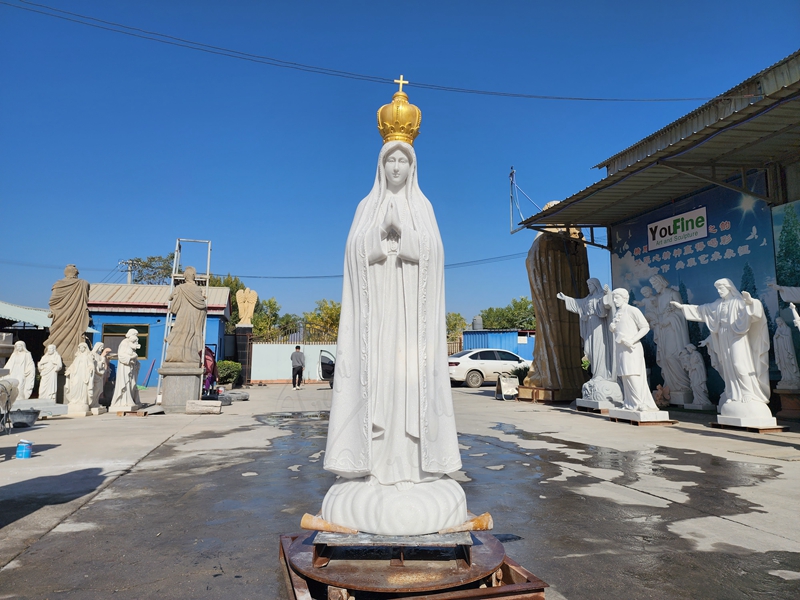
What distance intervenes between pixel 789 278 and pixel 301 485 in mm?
9195

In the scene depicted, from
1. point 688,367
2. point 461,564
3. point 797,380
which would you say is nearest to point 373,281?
point 461,564

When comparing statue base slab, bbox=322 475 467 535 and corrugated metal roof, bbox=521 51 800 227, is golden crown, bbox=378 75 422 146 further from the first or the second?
corrugated metal roof, bbox=521 51 800 227

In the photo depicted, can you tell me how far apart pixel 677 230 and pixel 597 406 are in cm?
450

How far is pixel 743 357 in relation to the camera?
28.2ft

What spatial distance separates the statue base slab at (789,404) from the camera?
9.11 meters

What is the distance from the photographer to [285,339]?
27328 mm

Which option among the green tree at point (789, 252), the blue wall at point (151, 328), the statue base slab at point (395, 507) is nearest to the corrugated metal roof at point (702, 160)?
the green tree at point (789, 252)

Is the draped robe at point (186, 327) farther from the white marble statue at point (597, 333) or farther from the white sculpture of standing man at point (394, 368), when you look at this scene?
the white sculpture of standing man at point (394, 368)

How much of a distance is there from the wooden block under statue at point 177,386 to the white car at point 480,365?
10507mm

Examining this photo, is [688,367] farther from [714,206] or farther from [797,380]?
[714,206]

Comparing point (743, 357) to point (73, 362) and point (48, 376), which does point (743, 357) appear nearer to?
point (73, 362)

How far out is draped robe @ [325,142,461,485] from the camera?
2.95 m

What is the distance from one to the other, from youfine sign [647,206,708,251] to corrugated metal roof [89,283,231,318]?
16.5 metres

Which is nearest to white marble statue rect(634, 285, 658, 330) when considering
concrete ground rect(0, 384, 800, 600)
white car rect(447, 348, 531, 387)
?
concrete ground rect(0, 384, 800, 600)
